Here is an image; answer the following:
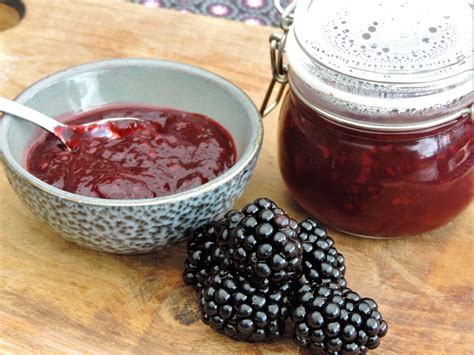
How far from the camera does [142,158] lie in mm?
1231

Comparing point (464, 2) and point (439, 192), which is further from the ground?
point (464, 2)

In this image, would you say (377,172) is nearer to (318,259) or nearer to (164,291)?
(318,259)

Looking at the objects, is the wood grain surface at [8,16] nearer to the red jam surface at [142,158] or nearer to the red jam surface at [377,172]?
the red jam surface at [142,158]

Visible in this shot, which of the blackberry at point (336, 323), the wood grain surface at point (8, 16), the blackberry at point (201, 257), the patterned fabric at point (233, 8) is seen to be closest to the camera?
the blackberry at point (336, 323)

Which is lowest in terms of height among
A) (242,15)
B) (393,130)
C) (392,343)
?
(242,15)

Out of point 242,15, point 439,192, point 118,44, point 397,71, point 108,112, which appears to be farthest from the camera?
point 242,15

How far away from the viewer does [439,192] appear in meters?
1.23

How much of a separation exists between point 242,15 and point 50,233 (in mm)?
1250

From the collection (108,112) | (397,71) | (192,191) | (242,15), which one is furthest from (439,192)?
(242,15)

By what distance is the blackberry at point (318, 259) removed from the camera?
1127 mm

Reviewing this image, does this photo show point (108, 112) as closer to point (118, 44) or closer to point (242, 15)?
point (118, 44)

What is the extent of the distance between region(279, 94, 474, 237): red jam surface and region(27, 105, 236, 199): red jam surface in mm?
132

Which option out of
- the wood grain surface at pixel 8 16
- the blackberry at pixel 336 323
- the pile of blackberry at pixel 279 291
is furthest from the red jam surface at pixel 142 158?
the wood grain surface at pixel 8 16

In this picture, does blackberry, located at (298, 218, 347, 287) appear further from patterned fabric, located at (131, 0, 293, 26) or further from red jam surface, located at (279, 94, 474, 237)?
A: patterned fabric, located at (131, 0, 293, 26)
